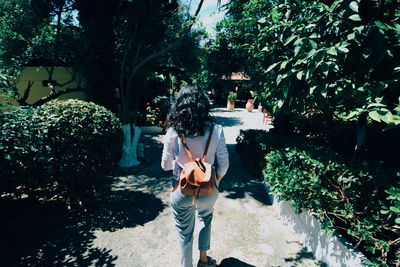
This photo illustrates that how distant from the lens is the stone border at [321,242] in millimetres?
2781

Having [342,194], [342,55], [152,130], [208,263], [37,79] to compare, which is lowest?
[208,263]

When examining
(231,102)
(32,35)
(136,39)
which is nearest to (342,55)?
(136,39)

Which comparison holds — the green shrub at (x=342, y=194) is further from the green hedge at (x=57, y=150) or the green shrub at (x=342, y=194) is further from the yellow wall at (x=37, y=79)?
the yellow wall at (x=37, y=79)

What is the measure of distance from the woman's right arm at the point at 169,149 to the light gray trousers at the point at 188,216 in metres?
0.31

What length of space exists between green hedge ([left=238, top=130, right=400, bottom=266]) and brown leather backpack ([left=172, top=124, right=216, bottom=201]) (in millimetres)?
1661

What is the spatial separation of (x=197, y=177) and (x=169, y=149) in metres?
0.48

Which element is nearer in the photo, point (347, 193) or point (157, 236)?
point (347, 193)

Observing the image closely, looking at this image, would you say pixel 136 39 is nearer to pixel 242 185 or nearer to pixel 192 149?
pixel 242 185

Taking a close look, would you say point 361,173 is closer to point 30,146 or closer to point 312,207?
point 312,207

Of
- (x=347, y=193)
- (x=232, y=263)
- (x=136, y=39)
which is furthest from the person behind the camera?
(x=136, y=39)

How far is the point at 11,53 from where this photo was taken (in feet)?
24.6

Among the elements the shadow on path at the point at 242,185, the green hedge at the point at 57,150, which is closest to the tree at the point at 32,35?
the green hedge at the point at 57,150

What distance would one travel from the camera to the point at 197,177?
7.34 feet

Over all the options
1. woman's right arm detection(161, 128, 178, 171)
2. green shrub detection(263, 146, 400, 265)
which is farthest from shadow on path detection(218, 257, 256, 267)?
woman's right arm detection(161, 128, 178, 171)
